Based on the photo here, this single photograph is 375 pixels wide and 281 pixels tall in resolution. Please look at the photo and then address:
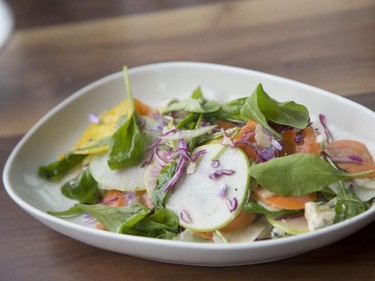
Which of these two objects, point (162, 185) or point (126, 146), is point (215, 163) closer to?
point (162, 185)

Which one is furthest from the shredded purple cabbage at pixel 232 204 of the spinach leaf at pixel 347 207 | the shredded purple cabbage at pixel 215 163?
the spinach leaf at pixel 347 207

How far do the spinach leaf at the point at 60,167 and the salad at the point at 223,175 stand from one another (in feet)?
0.27

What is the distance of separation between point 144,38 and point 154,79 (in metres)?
0.52

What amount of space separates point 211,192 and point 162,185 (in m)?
0.14

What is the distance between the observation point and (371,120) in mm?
1592

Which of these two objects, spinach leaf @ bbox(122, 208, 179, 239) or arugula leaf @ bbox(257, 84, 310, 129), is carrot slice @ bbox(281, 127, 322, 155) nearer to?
arugula leaf @ bbox(257, 84, 310, 129)

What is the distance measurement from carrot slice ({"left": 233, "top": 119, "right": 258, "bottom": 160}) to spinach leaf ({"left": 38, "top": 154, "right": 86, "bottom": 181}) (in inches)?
23.6

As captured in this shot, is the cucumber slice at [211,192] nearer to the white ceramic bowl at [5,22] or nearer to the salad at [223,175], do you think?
the salad at [223,175]

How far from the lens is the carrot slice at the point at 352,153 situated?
58.9 inches

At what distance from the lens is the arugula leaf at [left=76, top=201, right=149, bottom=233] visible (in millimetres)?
1549

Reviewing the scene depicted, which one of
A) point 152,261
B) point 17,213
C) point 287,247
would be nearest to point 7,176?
point 17,213

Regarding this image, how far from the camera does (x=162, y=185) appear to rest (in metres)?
1.52

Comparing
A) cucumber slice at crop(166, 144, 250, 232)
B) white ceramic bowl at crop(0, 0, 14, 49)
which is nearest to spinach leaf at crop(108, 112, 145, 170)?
cucumber slice at crop(166, 144, 250, 232)

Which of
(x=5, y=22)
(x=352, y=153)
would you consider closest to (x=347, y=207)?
(x=352, y=153)
